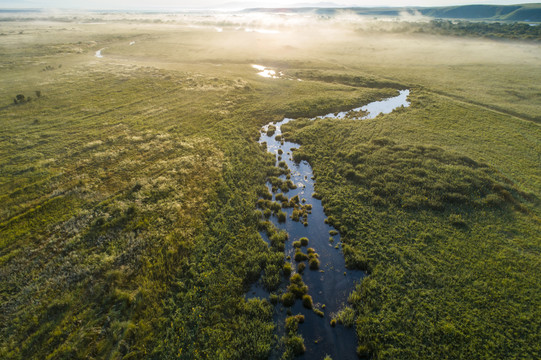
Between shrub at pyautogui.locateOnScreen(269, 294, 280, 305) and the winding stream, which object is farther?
shrub at pyautogui.locateOnScreen(269, 294, 280, 305)

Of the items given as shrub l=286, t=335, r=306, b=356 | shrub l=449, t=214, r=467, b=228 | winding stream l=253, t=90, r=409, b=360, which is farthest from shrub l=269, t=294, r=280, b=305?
shrub l=449, t=214, r=467, b=228

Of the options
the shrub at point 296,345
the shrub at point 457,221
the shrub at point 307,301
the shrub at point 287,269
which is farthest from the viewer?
the shrub at point 457,221

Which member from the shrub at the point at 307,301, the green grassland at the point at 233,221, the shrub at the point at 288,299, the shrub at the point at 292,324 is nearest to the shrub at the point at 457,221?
the green grassland at the point at 233,221

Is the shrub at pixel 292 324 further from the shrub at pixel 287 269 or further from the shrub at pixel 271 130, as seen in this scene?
the shrub at pixel 271 130

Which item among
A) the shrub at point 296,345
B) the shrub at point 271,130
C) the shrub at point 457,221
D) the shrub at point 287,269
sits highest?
the shrub at point 271,130

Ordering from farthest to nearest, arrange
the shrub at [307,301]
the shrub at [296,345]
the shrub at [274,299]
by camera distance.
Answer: the shrub at [274,299] < the shrub at [307,301] < the shrub at [296,345]

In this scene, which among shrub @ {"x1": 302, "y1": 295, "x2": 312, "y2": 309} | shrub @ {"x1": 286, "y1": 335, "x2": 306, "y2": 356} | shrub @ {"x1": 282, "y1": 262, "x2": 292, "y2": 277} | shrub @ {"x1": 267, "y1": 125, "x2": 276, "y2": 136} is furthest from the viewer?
shrub @ {"x1": 267, "y1": 125, "x2": 276, "y2": 136}

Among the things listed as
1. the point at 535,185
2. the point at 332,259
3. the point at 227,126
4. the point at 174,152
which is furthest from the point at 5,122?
the point at 535,185

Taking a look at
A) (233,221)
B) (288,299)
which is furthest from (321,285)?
(233,221)

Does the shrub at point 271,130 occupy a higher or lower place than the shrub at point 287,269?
higher

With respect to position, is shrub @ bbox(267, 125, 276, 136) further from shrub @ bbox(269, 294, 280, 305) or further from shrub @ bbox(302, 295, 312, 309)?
shrub @ bbox(302, 295, 312, 309)
